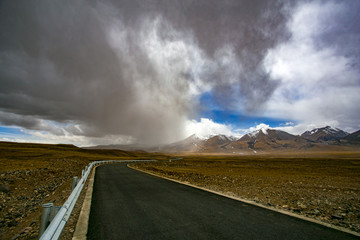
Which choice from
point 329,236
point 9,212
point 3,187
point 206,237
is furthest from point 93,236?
point 3,187

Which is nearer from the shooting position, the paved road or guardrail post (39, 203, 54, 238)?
guardrail post (39, 203, 54, 238)

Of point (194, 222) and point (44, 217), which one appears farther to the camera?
point (194, 222)

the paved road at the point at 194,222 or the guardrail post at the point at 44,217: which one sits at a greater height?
the guardrail post at the point at 44,217

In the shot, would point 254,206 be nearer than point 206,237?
No

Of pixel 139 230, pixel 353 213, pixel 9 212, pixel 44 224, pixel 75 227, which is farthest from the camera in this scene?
pixel 9 212

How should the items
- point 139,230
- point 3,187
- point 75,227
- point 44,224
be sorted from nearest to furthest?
point 44,224, point 139,230, point 75,227, point 3,187

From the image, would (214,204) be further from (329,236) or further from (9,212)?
(9,212)

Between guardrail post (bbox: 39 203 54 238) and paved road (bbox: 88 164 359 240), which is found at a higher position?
guardrail post (bbox: 39 203 54 238)

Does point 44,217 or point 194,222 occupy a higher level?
point 44,217

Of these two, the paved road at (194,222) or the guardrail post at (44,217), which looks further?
the paved road at (194,222)

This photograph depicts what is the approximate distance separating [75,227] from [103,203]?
108 inches

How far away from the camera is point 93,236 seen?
4945mm

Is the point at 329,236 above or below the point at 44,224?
below

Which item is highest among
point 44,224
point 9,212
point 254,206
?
point 44,224
